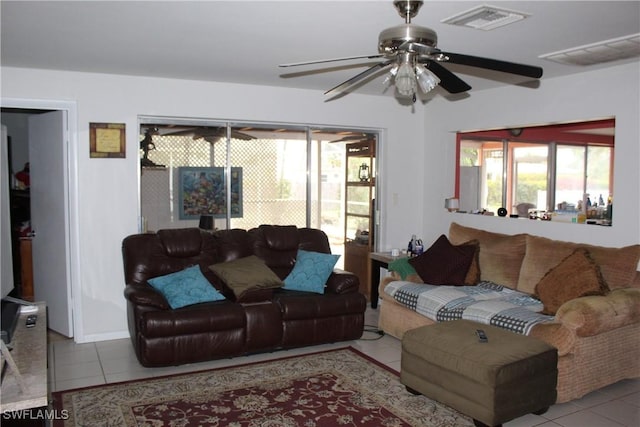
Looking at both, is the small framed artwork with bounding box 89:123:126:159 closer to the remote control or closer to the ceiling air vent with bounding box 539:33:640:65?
the remote control

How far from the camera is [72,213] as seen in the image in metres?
4.71

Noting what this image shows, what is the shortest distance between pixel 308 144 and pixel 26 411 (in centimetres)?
393

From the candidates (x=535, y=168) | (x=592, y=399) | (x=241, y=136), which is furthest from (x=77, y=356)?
(x=535, y=168)

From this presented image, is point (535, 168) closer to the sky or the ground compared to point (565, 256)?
closer to the sky

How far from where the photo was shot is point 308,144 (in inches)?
226

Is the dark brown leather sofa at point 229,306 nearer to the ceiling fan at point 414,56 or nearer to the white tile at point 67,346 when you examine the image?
the white tile at point 67,346

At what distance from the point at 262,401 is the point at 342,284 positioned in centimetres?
151

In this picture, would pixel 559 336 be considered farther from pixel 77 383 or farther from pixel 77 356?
pixel 77 356

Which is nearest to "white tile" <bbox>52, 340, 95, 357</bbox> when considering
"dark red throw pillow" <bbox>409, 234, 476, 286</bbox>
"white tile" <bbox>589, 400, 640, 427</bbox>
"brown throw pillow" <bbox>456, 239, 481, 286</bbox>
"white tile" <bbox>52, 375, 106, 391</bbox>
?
"white tile" <bbox>52, 375, 106, 391</bbox>

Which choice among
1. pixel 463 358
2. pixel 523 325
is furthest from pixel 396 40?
pixel 523 325

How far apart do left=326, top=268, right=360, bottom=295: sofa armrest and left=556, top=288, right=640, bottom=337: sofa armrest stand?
1811 millimetres

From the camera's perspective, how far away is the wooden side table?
18.2ft

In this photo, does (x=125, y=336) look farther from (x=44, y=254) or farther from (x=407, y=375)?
(x=407, y=375)

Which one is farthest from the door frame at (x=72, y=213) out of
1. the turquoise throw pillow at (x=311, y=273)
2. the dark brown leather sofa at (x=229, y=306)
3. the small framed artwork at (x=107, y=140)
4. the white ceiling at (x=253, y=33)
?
the turquoise throw pillow at (x=311, y=273)
